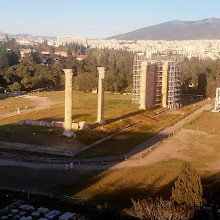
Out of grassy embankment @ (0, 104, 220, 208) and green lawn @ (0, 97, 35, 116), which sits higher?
green lawn @ (0, 97, 35, 116)

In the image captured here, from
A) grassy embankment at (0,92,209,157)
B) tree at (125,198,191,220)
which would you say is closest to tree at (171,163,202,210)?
tree at (125,198,191,220)

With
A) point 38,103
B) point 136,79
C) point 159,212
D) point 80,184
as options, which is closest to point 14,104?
point 38,103

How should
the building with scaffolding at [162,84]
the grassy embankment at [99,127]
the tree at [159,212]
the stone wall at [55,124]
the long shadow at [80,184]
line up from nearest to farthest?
the tree at [159,212] < the long shadow at [80,184] < the grassy embankment at [99,127] < the stone wall at [55,124] < the building with scaffolding at [162,84]

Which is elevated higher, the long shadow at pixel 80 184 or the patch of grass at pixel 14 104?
the patch of grass at pixel 14 104

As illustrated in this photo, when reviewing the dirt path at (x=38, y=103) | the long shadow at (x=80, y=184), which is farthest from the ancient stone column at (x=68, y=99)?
the dirt path at (x=38, y=103)

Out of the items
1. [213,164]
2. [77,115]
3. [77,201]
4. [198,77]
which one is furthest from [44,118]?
[198,77]

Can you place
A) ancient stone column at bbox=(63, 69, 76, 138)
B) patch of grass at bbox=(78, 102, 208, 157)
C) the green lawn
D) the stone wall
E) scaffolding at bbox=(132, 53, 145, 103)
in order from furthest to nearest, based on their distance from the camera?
scaffolding at bbox=(132, 53, 145, 103) < the green lawn < the stone wall < ancient stone column at bbox=(63, 69, 76, 138) < patch of grass at bbox=(78, 102, 208, 157)

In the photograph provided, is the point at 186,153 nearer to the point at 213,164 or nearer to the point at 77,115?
the point at 213,164

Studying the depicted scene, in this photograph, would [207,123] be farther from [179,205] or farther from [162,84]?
[179,205]

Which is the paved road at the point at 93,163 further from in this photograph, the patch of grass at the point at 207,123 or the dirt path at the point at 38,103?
the dirt path at the point at 38,103

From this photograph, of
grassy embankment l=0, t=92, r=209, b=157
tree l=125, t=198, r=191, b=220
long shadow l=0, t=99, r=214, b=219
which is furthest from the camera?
grassy embankment l=0, t=92, r=209, b=157

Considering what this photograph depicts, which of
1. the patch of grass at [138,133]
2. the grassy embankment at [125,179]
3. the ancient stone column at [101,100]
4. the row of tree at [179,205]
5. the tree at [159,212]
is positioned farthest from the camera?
the ancient stone column at [101,100]

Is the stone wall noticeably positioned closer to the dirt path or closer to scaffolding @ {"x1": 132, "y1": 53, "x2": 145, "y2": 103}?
the dirt path
